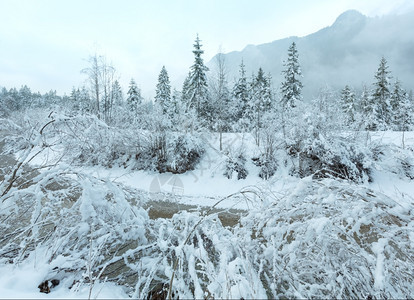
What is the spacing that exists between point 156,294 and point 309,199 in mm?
1902

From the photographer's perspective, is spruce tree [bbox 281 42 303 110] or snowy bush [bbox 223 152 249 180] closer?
snowy bush [bbox 223 152 249 180]

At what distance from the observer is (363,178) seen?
11.1 m

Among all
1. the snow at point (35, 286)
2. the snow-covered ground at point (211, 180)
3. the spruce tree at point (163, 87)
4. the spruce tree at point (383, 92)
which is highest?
the spruce tree at point (163, 87)

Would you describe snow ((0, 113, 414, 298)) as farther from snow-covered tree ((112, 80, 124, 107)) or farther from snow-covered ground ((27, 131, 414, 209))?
snow-covered tree ((112, 80, 124, 107))

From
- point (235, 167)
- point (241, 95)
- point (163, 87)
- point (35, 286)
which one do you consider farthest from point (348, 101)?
point (35, 286)

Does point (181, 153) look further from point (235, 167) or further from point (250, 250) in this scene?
point (250, 250)

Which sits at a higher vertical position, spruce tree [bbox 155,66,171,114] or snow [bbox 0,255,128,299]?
spruce tree [bbox 155,66,171,114]

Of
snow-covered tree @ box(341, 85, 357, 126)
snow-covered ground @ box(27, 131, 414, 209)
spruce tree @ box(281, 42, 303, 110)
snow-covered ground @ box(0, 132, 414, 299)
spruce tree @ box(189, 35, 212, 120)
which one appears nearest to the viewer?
snow-covered ground @ box(0, 132, 414, 299)

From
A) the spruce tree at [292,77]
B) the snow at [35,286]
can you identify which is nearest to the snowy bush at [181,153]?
the snow at [35,286]

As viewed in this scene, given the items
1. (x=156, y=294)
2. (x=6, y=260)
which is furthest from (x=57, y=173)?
(x=156, y=294)

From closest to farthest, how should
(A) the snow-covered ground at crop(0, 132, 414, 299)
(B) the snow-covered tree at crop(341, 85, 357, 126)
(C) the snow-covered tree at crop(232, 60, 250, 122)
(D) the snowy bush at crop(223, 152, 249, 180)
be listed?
(A) the snow-covered ground at crop(0, 132, 414, 299), (D) the snowy bush at crop(223, 152, 249, 180), (C) the snow-covered tree at crop(232, 60, 250, 122), (B) the snow-covered tree at crop(341, 85, 357, 126)

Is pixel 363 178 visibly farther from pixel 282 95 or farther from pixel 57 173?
pixel 282 95

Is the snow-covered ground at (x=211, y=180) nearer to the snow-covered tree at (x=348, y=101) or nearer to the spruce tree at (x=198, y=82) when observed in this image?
the spruce tree at (x=198, y=82)

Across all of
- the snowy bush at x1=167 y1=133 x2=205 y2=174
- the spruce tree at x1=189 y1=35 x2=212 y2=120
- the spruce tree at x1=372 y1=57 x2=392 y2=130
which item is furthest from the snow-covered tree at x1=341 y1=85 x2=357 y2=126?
the snowy bush at x1=167 y1=133 x2=205 y2=174
